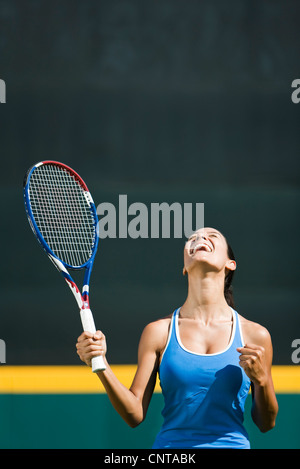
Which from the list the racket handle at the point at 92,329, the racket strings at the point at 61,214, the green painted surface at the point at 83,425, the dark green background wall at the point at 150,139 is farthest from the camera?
the dark green background wall at the point at 150,139

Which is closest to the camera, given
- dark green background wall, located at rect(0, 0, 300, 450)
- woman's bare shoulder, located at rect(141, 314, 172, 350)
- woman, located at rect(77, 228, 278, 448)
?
woman, located at rect(77, 228, 278, 448)

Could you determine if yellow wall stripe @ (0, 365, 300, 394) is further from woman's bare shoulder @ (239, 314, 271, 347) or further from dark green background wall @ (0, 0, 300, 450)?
dark green background wall @ (0, 0, 300, 450)

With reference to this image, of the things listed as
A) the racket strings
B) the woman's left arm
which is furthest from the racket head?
the woman's left arm

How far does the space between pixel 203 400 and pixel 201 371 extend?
0.07 metres

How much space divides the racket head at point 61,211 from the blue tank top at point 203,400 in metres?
0.40

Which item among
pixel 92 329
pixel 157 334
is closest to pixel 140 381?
pixel 157 334

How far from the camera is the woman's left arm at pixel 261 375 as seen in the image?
63.6 inches

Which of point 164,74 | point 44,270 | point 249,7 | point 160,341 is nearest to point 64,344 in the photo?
point 44,270

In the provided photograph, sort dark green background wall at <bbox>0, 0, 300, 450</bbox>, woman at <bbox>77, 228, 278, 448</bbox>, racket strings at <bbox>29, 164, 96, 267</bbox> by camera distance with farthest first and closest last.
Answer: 1. dark green background wall at <bbox>0, 0, 300, 450</bbox>
2. racket strings at <bbox>29, 164, 96, 267</bbox>
3. woman at <bbox>77, 228, 278, 448</bbox>

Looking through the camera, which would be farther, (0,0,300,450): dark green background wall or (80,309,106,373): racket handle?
(0,0,300,450): dark green background wall

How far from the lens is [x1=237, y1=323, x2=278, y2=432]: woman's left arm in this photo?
5.30 feet

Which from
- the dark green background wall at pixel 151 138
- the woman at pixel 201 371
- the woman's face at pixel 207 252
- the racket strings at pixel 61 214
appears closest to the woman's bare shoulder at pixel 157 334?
the woman at pixel 201 371

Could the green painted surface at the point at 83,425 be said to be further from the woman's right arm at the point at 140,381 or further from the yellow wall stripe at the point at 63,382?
the woman's right arm at the point at 140,381

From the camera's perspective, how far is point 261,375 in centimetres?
163
